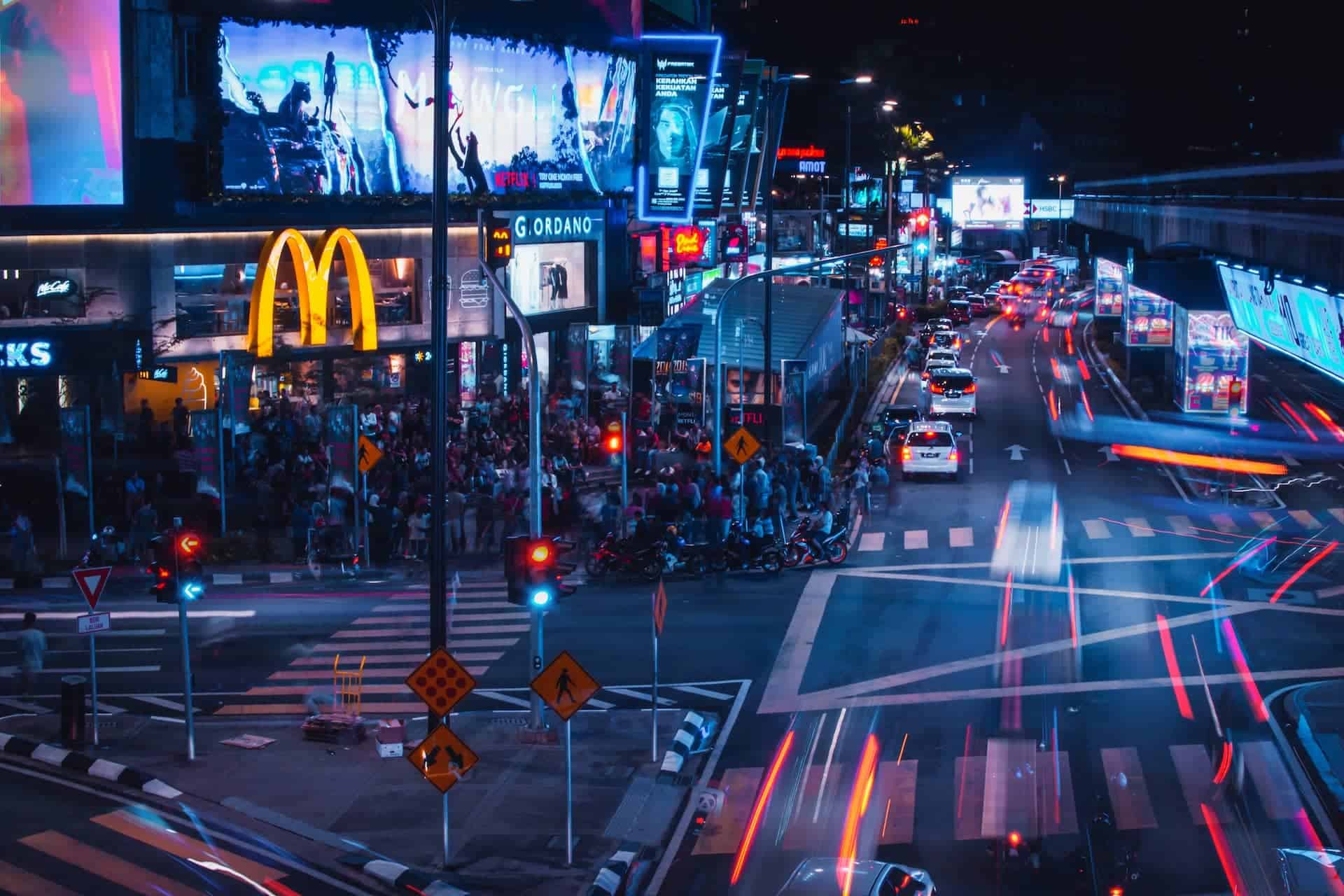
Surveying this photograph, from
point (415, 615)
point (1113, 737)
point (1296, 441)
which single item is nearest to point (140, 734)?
point (415, 615)

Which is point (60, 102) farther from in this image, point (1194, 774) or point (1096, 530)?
point (1194, 774)

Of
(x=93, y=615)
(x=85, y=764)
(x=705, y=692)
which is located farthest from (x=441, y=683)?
(x=705, y=692)

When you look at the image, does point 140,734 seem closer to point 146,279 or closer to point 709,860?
point 709,860

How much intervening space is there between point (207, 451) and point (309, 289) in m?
9.71

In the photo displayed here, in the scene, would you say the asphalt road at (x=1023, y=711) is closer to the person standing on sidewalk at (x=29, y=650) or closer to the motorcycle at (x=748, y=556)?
the motorcycle at (x=748, y=556)

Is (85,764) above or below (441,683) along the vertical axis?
below

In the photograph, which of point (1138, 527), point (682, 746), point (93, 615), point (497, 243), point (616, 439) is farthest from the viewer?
point (1138, 527)

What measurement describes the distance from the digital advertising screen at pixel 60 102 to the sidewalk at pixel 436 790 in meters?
19.7

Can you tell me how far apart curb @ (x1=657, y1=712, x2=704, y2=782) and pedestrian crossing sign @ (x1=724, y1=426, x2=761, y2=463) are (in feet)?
33.3

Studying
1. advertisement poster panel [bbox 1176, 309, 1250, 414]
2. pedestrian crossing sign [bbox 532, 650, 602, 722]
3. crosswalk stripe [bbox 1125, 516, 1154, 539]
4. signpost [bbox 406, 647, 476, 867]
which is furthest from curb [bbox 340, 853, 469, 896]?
advertisement poster panel [bbox 1176, 309, 1250, 414]

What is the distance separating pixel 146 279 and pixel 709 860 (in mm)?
28778

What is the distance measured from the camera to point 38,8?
34.7 m

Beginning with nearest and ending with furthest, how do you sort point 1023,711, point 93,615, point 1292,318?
point 93,615
point 1023,711
point 1292,318

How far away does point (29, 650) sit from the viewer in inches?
807
